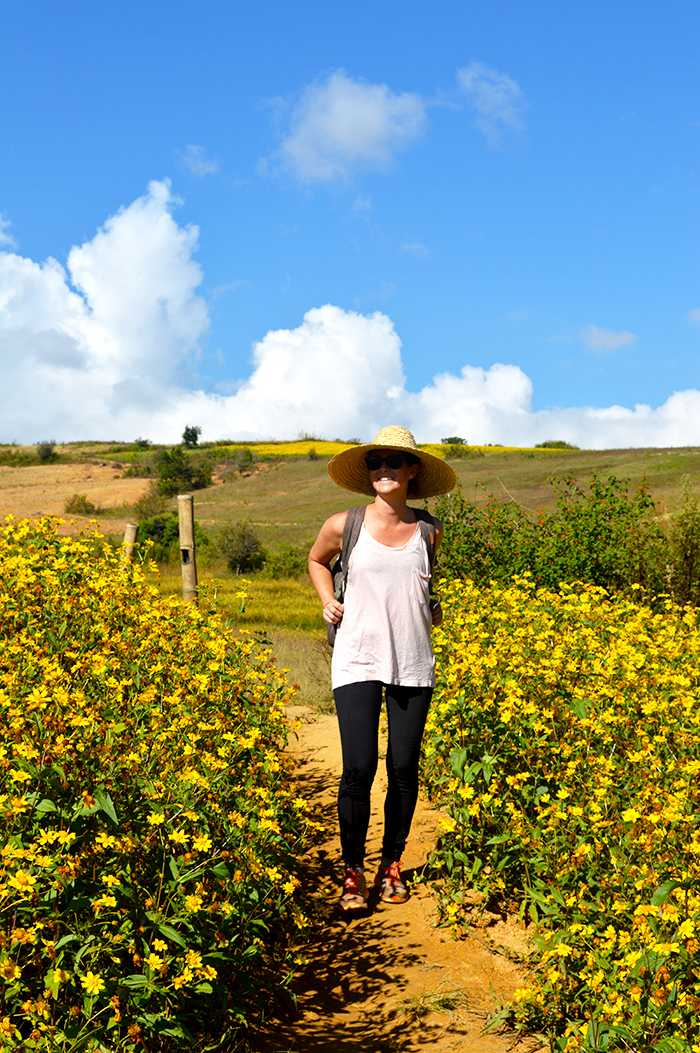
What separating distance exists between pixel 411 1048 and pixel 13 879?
5.21 feet

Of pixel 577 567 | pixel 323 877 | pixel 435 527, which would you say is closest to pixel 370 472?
pixel 435 527

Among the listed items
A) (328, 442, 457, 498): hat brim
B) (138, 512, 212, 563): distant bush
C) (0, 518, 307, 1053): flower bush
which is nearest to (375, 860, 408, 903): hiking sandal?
(0, 518, 307, 1053): flower bush

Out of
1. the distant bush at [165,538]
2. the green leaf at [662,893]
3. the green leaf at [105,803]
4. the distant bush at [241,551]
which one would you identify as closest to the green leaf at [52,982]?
the green leaf at [105,803]

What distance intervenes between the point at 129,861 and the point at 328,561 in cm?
168

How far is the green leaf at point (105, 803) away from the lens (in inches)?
80.3

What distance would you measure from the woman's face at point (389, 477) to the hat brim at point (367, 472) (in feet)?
0.10

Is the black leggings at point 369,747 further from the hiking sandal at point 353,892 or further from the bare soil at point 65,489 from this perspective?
the bare soil at point 65,489

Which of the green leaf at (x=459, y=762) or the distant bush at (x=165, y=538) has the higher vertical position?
the distant bush at (x=165, y=538)

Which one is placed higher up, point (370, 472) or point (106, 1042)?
point (370, 472)

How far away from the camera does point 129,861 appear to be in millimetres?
2189

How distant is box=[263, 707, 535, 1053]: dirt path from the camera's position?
2686 mm

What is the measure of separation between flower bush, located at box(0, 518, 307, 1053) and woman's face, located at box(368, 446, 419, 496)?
3.30 ft

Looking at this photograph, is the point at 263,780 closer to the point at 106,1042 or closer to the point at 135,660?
the point at 135,660

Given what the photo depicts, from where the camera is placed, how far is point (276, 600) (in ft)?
48.6
